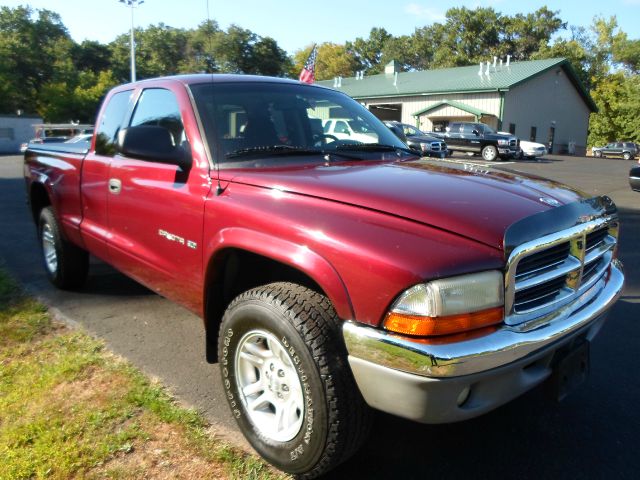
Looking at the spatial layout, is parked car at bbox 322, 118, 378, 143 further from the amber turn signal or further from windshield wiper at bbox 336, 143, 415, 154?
the amber turn signal

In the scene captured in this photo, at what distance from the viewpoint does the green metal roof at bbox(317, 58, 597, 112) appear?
32906mm

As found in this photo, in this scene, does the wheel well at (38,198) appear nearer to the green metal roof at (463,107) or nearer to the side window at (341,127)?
the side window at (341,127)

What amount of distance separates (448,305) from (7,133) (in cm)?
4318

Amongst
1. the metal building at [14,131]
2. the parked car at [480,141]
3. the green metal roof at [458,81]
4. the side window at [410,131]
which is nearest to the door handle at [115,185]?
the side window at [410,131]

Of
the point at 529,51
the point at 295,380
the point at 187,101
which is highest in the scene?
the point at 529,51

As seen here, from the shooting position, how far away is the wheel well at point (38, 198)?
5031 mm

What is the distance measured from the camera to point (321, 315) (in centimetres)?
205

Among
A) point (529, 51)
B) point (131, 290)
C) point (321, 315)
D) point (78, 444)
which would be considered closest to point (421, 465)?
point (321, 315)

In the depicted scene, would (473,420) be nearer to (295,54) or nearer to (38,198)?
(38,198)

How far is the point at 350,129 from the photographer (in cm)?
357

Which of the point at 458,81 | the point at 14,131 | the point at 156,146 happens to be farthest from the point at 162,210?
the point at 14,131

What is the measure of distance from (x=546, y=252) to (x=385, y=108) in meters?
→ 36.9

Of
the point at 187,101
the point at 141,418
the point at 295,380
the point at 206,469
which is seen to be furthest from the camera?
the point at 187,101

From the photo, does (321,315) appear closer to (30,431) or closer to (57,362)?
(30,431)
